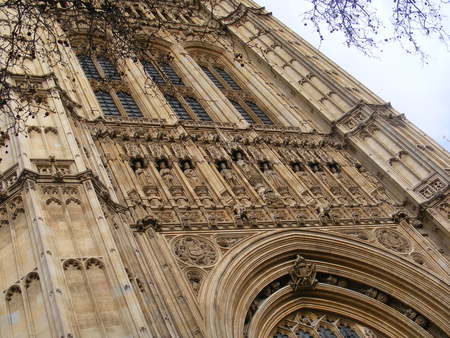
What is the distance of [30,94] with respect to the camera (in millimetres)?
13500

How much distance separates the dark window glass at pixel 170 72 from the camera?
72.7 ft

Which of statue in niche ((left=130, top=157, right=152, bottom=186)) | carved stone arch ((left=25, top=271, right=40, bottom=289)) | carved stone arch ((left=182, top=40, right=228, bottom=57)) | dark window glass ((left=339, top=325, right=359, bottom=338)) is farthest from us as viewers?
carved stone arch ((left=182, top=40, right=228, bottom=57))

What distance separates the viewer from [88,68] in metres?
21.5

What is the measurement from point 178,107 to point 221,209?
6.08 metres

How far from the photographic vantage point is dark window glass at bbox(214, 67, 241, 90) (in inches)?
904

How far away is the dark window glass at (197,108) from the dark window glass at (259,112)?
76.7 inches

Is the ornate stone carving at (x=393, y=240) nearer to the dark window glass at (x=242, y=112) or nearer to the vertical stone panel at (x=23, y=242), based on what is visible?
the dark window glass at (x=242, y=112)

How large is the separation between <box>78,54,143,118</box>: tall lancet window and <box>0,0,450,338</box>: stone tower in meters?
0.08

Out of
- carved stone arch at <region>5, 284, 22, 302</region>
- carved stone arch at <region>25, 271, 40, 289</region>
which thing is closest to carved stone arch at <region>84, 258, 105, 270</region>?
carved stone arch at <region>25, 271, 40, 289</region>

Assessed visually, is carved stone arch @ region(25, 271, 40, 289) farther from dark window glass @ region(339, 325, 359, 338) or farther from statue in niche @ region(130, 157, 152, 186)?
dark window glass @ region(339, 325, 359, 338)

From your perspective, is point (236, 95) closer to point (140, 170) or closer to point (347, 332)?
point (140, 170)

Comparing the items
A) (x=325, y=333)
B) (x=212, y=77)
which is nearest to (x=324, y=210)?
(x=325, y=333)

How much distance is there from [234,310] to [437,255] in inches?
230

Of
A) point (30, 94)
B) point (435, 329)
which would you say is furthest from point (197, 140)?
point (435, 329)
